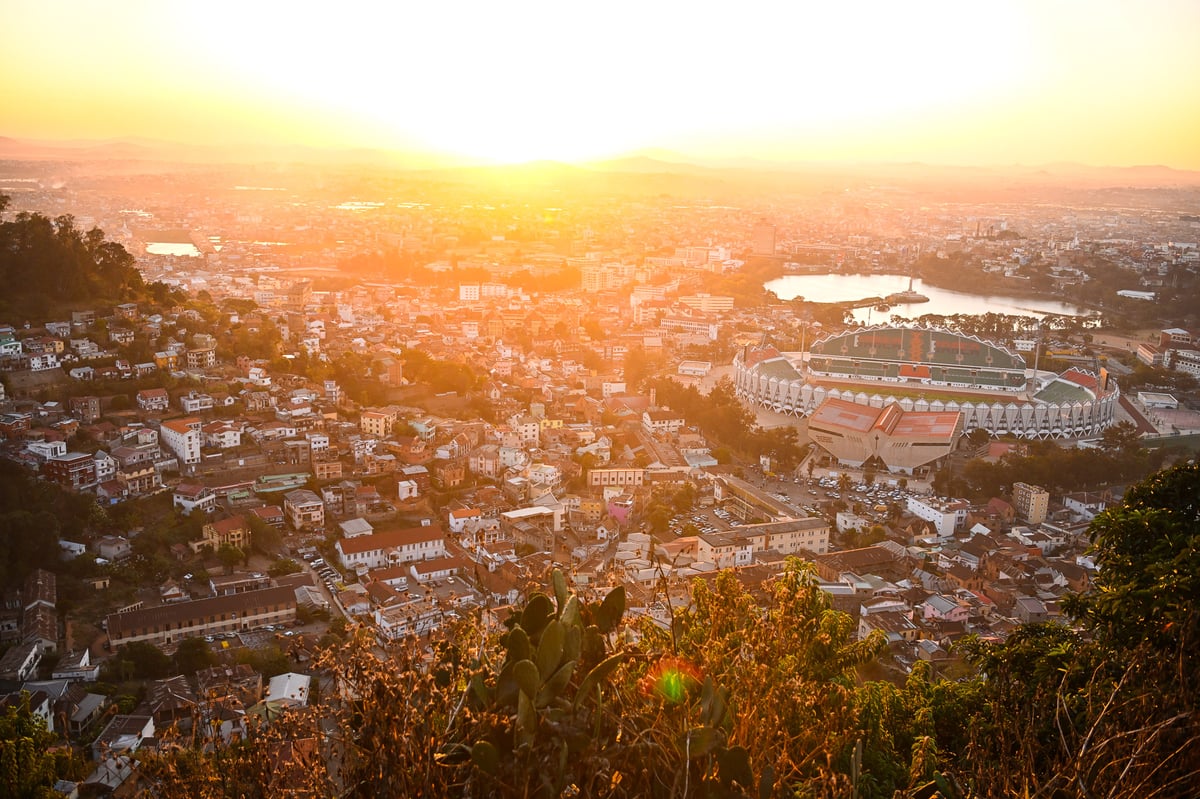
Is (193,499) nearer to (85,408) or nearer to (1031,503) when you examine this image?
(85,408)

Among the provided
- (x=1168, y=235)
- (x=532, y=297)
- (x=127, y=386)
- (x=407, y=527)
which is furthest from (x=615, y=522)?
(x=1168, y=235)

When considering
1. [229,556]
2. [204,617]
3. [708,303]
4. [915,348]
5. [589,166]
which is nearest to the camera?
[204,617]

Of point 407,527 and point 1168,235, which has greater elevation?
point 1168,235

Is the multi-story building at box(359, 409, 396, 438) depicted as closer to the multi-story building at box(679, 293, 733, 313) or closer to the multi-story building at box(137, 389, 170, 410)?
the multi-story building at box(137, 389, 170, 410)

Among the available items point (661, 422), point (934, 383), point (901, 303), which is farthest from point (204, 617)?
point (901, 303)

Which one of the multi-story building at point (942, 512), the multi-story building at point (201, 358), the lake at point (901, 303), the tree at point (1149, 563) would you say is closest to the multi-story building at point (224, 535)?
the multi-story building at point (201, 358)

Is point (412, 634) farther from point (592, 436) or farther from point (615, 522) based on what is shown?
point (592, 436)
